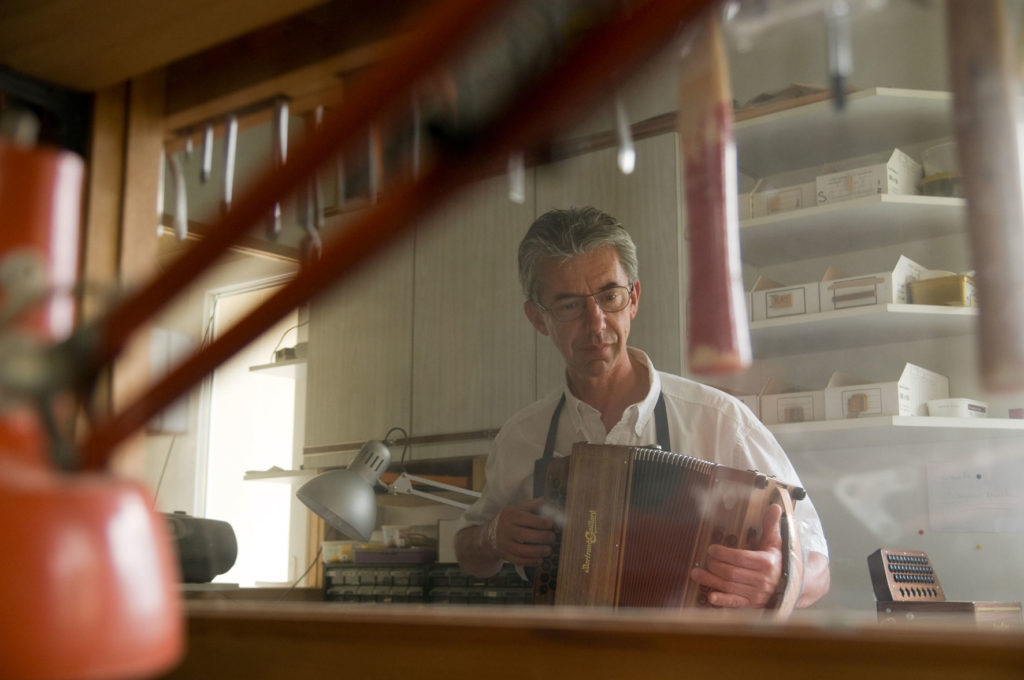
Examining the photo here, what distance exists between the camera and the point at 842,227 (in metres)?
1.41

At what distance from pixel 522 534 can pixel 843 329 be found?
55 centimetres

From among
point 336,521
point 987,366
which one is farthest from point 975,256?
point 336,521

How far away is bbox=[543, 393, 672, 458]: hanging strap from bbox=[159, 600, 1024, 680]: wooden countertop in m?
0.82

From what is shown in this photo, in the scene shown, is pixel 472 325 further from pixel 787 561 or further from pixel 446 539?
pixel 787 561

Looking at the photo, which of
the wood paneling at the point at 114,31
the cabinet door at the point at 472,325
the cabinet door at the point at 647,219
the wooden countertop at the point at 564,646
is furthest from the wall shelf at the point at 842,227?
the wooden countertop at the point at 564,646

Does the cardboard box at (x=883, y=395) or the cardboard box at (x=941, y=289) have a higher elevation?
the cardboard box at (x=941, y=289)

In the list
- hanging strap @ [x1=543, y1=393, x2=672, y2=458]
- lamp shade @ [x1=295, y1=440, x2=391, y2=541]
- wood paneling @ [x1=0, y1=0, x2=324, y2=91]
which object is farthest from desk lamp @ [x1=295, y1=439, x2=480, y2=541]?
wood paneling @ [x1=0, y1=0, x2=324, y2=91]

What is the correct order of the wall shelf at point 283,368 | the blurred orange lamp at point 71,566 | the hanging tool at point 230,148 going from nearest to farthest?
1. the blurred orange lamp at point 71,566
2. the hanging tool at point 230,148
3. the wall shelf at point 283,368

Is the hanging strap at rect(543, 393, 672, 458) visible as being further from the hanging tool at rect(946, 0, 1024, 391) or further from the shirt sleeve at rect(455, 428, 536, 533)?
the hanging tool at rect(946, 0, 1024, 391)

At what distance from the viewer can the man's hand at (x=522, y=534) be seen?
124 cm

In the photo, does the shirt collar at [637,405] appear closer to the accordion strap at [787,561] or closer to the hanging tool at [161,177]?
the accordion strap at [787,561]

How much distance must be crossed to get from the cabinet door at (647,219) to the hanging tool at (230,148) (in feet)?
2.10

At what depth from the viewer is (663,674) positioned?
0.33m

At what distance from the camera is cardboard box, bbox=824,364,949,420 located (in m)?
1.33
